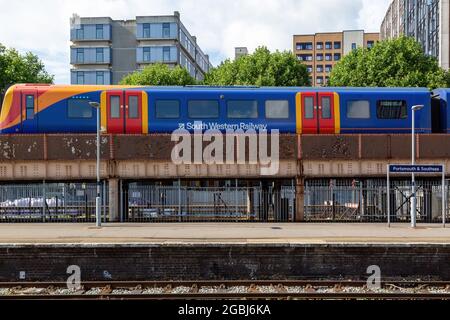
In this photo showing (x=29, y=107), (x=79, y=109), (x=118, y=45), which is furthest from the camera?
(x=118, y=45)

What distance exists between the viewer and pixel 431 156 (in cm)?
2173

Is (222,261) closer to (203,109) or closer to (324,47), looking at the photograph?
(203,109)

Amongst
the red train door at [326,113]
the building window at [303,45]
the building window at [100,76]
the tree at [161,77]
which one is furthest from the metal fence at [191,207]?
the building window at [303,45]

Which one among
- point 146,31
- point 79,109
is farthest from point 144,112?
point 146,31

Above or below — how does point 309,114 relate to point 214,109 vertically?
below

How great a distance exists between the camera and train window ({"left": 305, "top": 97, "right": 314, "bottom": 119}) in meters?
22.0

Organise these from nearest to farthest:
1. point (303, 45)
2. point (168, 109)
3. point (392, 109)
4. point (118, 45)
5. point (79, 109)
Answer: point (79, 109)
point (168, 109)
point (392, 109)
point (118, 45)
point (303, 45)

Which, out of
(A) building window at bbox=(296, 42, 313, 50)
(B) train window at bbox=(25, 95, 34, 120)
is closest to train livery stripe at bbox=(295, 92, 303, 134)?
(B) train window at bbox=(25, 95, 34, 120)

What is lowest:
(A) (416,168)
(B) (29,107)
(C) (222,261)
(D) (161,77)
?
(C) (222,261)

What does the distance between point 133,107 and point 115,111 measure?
96 cm

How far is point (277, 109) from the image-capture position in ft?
73.0

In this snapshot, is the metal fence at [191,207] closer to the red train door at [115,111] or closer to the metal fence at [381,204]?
the metal fence at [381,204]

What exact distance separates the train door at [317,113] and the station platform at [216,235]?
18.8 feet

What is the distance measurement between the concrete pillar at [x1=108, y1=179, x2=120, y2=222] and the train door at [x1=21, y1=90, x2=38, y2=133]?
16.2 ft
